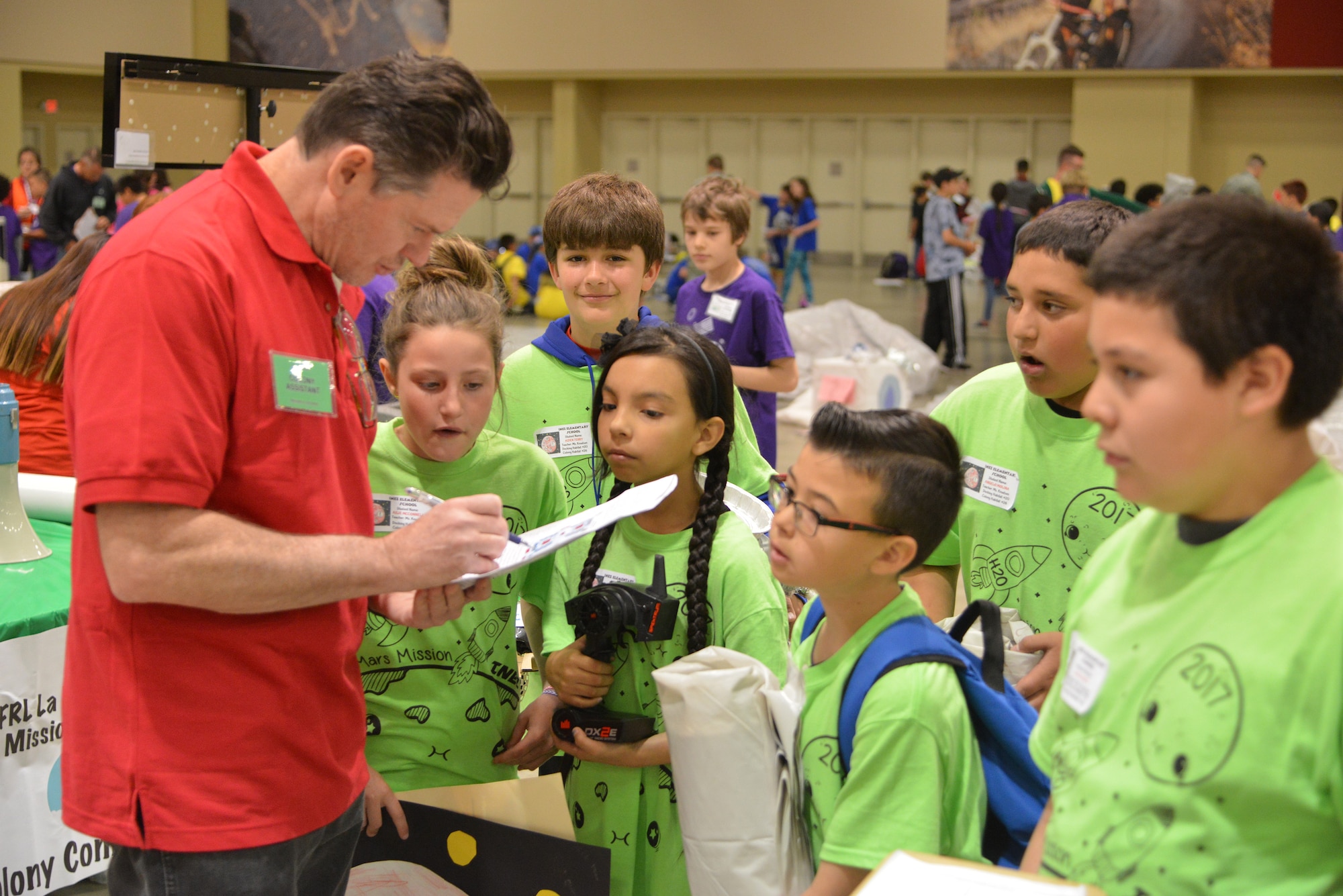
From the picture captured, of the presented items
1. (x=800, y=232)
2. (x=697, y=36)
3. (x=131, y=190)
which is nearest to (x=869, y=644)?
(x=131, y=190)

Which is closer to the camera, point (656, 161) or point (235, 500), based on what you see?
point (235, 500)

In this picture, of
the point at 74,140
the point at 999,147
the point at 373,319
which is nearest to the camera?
the point at 373,319

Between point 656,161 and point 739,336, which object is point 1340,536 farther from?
point 656,161

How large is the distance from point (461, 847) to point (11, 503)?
1611 mm

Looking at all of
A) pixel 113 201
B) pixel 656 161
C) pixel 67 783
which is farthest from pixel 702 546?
pixel 656 161

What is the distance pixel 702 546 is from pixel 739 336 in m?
2.67

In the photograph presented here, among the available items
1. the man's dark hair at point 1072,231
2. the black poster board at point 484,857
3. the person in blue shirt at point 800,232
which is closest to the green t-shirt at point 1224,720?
the man's dark hair at point 1072,231

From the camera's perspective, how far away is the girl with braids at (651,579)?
6.62ft

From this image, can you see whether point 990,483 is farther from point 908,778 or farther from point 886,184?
point 886,184

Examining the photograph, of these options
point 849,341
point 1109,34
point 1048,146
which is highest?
point 1109,34

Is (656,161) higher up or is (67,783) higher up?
(656,161)

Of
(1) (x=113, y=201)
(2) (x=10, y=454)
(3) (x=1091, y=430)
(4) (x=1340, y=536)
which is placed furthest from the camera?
(1) (x=113, y=201)

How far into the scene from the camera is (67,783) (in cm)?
146

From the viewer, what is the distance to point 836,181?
2150cm
